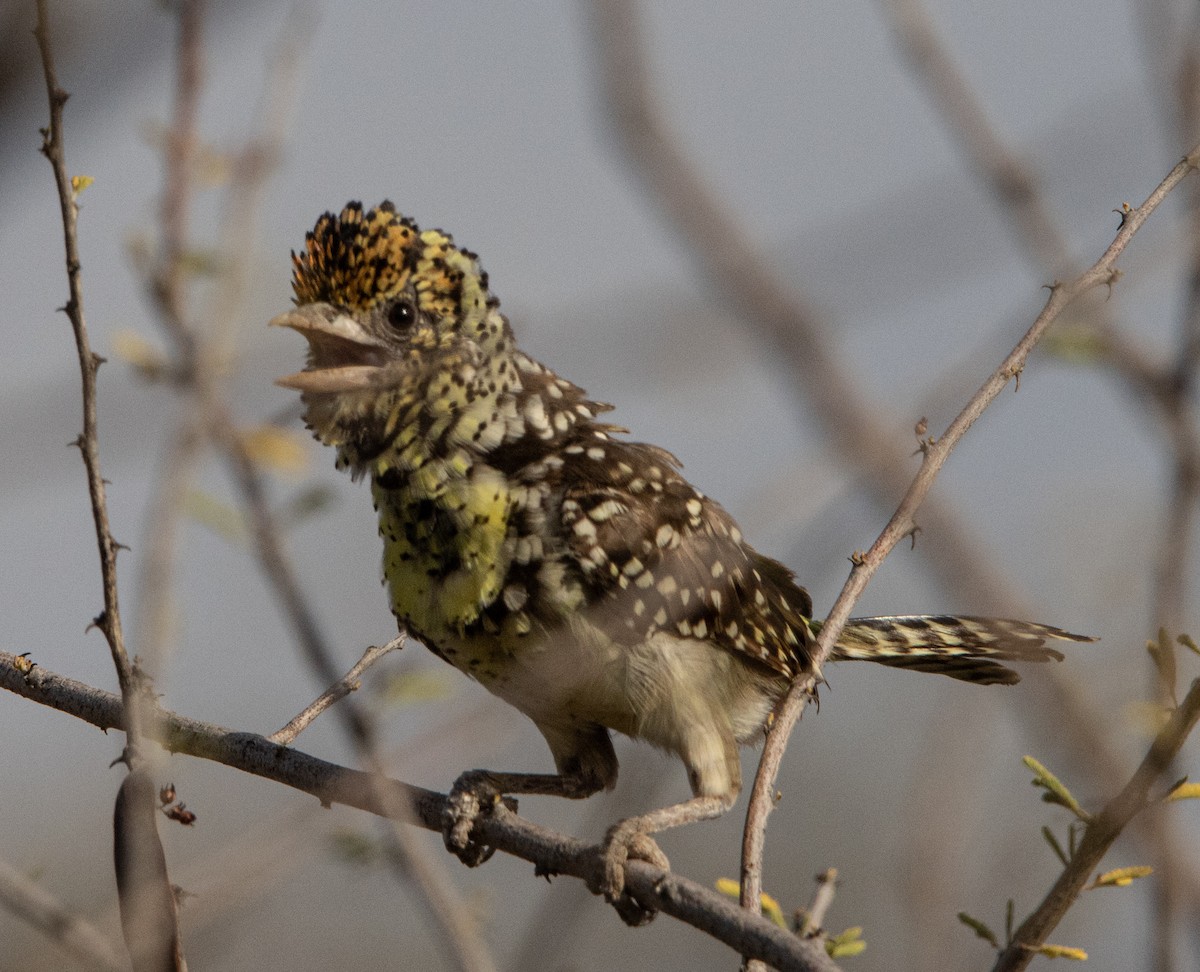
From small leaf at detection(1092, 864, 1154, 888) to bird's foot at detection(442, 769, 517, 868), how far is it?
47.8 inches

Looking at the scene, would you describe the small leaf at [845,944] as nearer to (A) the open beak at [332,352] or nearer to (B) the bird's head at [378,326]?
(B) the bird's head at [378,326]

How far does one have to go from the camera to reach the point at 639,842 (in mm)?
3340

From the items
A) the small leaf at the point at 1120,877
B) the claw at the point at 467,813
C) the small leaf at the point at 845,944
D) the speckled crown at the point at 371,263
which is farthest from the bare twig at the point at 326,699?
the small leaf at the point at 1120,877

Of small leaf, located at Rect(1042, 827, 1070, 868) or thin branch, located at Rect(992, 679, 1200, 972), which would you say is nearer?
thin branch, located at Rect(992, 679, 1200, 972)

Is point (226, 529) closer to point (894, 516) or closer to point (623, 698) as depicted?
point (623, 698)

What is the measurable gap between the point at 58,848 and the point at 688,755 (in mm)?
8030

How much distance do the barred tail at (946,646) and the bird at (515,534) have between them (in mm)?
335

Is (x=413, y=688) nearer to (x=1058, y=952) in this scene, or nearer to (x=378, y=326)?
(x=378, y=326)

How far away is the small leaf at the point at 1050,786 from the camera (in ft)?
8.42

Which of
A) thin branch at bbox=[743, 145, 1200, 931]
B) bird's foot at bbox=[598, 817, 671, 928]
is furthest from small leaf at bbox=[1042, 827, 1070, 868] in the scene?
bird's foot at bbox=[598, 817, 671, 928]

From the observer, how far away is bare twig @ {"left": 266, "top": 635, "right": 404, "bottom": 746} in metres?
3.00

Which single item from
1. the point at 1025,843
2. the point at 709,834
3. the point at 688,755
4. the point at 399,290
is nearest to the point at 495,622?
the point at 688,755

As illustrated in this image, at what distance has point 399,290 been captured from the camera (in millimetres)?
3686

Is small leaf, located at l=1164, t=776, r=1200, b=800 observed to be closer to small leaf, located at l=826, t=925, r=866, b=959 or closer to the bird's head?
small leaf, located at l=826, t=925, r=866, b=959
